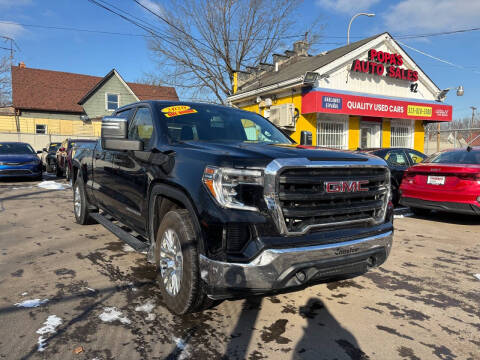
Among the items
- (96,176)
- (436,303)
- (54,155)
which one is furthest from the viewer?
(54,155)

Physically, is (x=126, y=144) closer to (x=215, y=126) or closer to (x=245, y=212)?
(x=215, y=126)

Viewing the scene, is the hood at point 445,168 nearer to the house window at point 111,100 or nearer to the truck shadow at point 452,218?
the truck shadow at point 452,218

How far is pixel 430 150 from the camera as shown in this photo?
71.7 ft

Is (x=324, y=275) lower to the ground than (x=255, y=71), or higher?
lower

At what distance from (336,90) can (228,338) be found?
13.9 m

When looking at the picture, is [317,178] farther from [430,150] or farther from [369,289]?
[430,150]

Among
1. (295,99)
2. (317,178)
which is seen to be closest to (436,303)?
(317,178)

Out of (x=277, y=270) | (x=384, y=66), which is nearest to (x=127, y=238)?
(x=277, y=270)

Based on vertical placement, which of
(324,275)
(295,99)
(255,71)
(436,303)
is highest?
(255,71)

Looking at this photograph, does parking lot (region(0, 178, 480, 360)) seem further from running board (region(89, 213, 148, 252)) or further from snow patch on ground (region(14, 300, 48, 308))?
running board (region(89, 213, 148, 252))

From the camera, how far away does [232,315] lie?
3.02 m

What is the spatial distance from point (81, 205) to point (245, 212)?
449 cm

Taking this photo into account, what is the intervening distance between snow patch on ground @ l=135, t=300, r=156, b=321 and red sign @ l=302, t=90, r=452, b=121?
40.2 ft

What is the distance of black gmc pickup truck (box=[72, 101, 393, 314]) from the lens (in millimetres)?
2373
